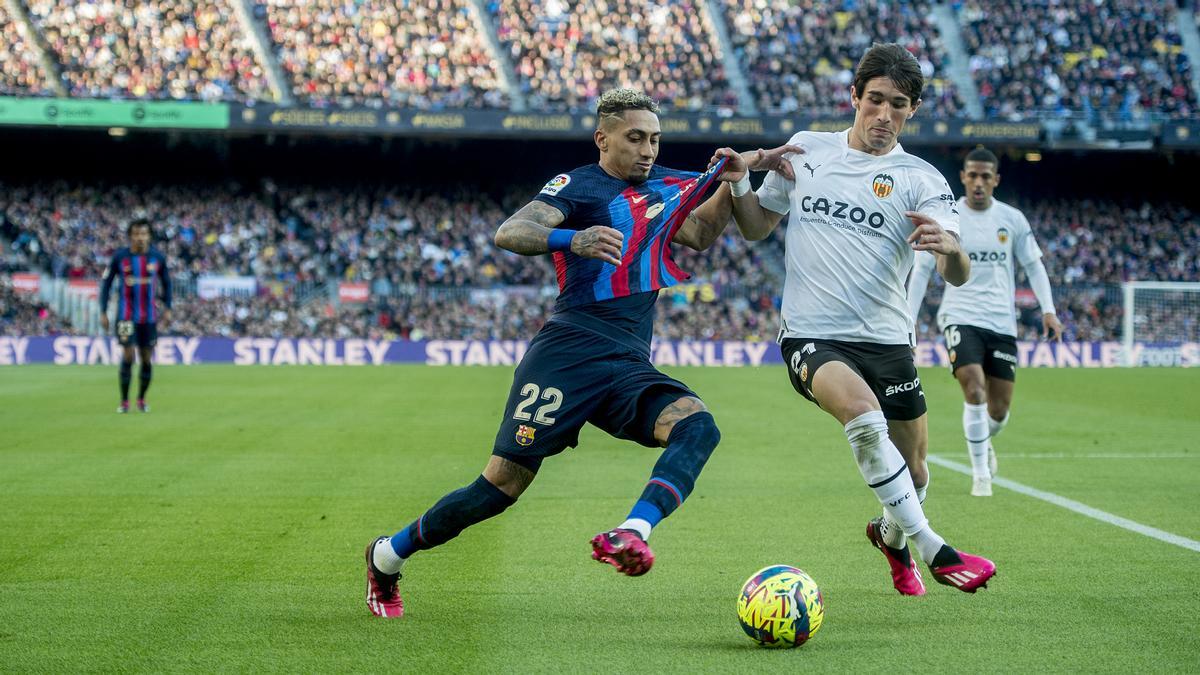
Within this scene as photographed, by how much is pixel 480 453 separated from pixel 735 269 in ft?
85.8

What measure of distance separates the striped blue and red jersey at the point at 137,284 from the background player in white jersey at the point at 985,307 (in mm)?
10011

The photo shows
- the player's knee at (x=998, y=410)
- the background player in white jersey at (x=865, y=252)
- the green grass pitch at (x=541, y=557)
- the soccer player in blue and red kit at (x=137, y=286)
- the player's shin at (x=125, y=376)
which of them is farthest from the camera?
the player's shin at (x=125, y=376)

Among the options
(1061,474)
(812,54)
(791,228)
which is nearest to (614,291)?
(791,228)

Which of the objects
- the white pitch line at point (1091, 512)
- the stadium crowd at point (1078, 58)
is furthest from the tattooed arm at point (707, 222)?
the stadium crowd at point (1078, 58)

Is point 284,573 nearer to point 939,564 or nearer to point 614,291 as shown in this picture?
point 614,291

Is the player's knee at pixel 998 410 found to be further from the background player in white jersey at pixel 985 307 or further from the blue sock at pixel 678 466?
the blue sock at pixel 678 466

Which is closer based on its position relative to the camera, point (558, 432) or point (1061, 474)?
point (558, 432)

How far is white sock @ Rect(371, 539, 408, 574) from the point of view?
5.02m

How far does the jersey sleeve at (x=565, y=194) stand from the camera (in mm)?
4957

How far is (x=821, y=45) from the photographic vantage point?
3950 centimetres

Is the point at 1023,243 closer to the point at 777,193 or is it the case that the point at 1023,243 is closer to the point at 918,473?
the point at 918,473

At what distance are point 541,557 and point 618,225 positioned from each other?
2.11 metres

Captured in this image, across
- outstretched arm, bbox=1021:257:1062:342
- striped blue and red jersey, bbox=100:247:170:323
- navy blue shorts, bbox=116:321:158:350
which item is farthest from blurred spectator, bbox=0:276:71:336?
outstretched arm, bbox=1021:257:1062:342

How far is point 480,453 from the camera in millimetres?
11867
